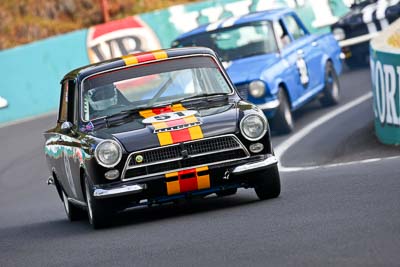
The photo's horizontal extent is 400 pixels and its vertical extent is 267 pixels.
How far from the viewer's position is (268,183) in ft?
30.8

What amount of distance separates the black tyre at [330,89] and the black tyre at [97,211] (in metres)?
9.34

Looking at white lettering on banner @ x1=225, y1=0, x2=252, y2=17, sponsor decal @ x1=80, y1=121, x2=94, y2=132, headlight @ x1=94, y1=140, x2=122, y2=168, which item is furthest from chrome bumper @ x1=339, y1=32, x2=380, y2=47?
headlight @ x1=94, y1=140, x2=122, y2=168

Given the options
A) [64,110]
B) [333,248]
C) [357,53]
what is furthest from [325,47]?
[333,248]

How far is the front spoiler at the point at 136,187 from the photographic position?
901 centimetres

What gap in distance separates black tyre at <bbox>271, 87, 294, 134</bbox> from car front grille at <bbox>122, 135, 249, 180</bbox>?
6853 mm

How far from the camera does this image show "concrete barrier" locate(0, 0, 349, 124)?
23453mm

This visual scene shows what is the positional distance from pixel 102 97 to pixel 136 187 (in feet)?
4.32

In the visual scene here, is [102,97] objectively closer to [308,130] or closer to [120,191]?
[120,191]

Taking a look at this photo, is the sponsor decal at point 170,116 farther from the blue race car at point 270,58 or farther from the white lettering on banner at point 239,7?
the white lettering on banner at point 239,7

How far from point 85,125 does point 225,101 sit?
1.15 metres

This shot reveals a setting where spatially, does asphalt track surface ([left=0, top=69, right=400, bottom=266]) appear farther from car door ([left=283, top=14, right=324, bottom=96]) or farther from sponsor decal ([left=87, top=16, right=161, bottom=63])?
sponsor decal ([left=87, top=16, right=161, bottom=63])

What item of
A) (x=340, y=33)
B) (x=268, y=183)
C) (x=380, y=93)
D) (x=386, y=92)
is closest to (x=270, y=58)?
(x=380, y=93)

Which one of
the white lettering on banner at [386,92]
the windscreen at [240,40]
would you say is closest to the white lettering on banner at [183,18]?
the windscreen at [240,40]

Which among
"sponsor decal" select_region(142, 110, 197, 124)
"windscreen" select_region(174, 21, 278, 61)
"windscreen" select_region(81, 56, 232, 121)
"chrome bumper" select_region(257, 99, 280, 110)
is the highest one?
"windscreen" select_region(81, 56, 232, 121)
